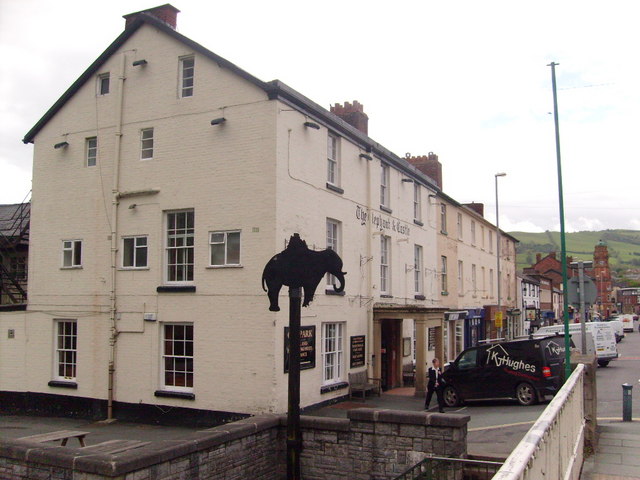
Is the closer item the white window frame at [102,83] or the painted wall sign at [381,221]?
the white window frame at [102,83]

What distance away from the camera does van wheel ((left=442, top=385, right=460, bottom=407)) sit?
19.9m

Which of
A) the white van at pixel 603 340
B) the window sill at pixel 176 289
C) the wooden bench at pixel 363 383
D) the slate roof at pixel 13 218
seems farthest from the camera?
the white van at pixel 603 340

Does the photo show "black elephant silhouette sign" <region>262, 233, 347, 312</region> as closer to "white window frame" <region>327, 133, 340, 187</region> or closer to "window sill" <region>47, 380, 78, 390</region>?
"white window frame" <region>327, 133, 340, 187</region>

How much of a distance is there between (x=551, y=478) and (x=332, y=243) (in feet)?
46.9

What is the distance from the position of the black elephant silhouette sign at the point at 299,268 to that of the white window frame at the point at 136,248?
9.96 meters

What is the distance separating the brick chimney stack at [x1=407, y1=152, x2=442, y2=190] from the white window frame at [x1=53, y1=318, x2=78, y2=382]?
61.3 feet

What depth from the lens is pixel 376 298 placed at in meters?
22.3

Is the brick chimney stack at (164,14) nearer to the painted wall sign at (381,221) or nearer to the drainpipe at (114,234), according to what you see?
the drainpipe at (114,234)

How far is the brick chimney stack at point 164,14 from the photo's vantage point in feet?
65.5

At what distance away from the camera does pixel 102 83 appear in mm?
20531

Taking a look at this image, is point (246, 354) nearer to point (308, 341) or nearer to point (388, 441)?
point (308, 341)

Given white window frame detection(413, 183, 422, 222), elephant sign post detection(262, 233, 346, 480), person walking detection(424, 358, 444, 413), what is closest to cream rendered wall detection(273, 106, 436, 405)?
white window frame detection(413, 183, 422, 222)

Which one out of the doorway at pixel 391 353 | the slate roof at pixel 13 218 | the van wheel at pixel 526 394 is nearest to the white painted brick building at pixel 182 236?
the doorway at pixel 391 353

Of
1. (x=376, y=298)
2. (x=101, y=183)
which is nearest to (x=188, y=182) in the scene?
(x=101, y=183)
